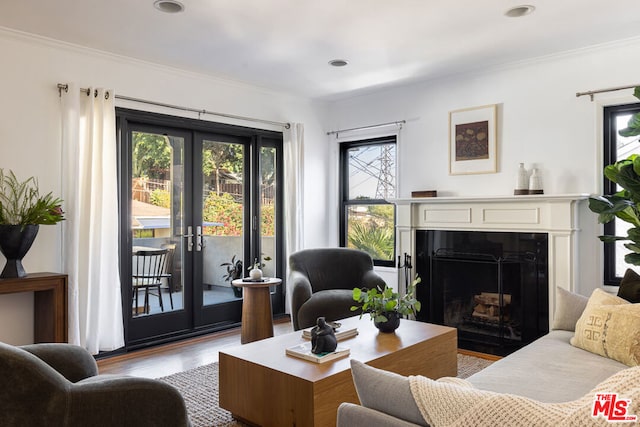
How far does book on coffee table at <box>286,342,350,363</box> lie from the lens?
2549 millimetres

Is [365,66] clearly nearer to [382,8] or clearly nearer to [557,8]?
[382,8]

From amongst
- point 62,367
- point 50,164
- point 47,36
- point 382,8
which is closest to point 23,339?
point 50,164

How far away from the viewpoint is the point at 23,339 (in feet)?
12.1

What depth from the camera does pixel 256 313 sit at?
4273 millimetres

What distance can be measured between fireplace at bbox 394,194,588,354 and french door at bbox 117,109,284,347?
1582 millimetres

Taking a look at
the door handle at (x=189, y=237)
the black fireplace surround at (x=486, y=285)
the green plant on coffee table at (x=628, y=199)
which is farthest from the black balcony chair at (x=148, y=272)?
the green plant on coffee table at (x=628, y=199)

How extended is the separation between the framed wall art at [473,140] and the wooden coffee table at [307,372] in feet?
6.50

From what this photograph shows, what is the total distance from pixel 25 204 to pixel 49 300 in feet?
2.43

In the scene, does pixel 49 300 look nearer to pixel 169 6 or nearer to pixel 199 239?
pixel 199 239

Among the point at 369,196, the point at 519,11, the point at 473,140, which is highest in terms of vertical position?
the point at 519,11

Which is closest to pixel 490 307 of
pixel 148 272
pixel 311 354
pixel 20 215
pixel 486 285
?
Result: pixel 486 285

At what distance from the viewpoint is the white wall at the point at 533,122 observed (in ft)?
12.9

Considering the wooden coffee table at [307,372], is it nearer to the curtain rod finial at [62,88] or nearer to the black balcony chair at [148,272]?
the black balcony chair at [148,272]

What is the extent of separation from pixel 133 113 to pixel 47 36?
85 cm
